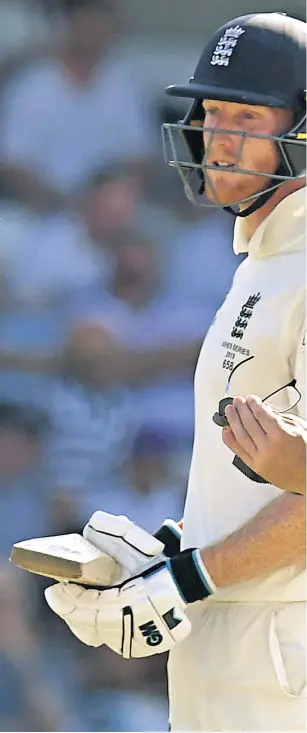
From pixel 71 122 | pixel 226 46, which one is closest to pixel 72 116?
pixel 71 122

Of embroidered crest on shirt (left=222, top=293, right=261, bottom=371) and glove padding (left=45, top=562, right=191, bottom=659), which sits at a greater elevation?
embroidered crest on shirt (left=222, top=293, right=261, bottom=371)

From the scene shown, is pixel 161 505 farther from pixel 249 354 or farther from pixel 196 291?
pixel 249 354

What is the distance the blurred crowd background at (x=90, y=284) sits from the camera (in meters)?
2.62

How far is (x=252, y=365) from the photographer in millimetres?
1398

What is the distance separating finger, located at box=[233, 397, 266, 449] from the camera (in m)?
0.90

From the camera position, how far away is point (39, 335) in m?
2.77

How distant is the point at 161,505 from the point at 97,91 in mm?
1088

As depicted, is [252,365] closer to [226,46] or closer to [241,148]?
[241,148]

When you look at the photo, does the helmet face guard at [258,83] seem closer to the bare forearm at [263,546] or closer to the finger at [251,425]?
the bare forearm at [263,546]

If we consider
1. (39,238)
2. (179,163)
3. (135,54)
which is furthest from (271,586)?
(135,54)

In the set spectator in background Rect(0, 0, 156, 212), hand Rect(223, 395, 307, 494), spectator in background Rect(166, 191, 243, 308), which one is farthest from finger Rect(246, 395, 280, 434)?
spectator in background Rect(0, 0, 156, 212)

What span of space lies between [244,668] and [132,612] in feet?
0.53

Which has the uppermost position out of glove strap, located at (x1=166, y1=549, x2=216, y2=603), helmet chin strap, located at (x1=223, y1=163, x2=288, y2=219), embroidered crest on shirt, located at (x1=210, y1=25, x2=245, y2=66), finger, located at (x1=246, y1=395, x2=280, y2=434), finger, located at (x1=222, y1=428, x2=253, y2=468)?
embroidered crest on shirt, located at (x1=210, y1=25, x2=245, y2=66)

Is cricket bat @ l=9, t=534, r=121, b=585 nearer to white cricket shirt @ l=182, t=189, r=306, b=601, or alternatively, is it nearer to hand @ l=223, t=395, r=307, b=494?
white cricket shirt @ l=182, t=189, r=306, b=601
